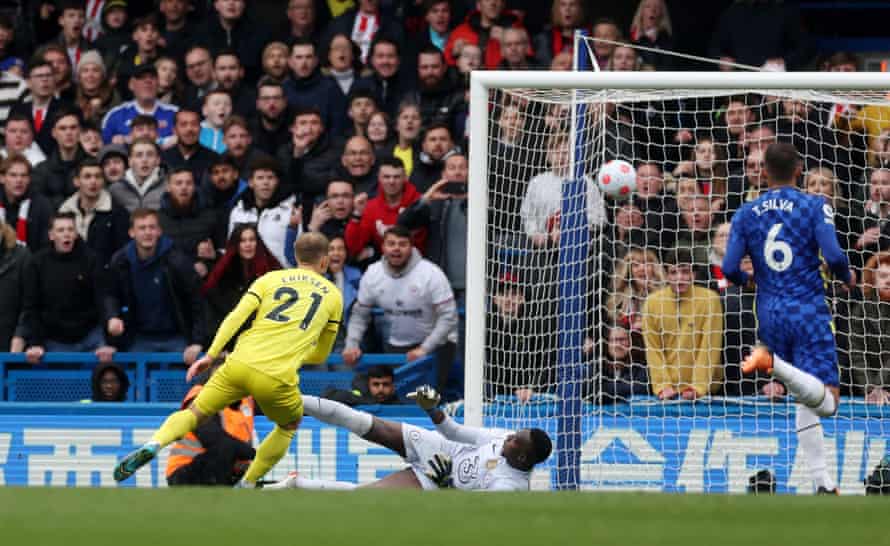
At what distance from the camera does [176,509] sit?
624 centimetres

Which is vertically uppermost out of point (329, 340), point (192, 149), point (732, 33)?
point (732, 33)

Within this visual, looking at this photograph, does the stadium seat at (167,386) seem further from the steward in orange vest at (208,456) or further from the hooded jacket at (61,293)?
the steward in orange vest at (208,456)

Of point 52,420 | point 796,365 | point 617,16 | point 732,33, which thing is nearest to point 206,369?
point 52,420

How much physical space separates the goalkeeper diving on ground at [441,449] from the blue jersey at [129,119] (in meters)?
3.99

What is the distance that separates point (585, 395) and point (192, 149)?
3.96m

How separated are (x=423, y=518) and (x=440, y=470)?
3731 mm

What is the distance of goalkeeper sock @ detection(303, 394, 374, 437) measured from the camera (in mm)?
9984

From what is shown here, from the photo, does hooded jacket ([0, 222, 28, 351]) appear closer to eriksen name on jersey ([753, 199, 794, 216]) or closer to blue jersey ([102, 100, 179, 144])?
blue jersey ([102, 100, 179, 144])

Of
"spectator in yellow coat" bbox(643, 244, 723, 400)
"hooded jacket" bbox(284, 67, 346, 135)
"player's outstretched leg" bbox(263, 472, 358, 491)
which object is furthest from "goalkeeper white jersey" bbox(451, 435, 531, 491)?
"hooded jacket" bbox(284, 67, 346, 135)

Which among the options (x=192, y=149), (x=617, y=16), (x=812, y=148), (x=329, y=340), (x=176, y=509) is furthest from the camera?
(x=617, y=16)

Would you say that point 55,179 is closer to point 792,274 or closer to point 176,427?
point 176,427

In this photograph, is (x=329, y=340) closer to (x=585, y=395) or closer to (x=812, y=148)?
(x=585, y=395)

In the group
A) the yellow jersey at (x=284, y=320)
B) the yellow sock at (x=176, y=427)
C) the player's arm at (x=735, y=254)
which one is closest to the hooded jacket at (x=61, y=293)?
the yellow jersey at (x=284, y=320)

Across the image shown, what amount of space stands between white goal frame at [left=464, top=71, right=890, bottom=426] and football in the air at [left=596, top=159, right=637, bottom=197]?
453 millimetres
